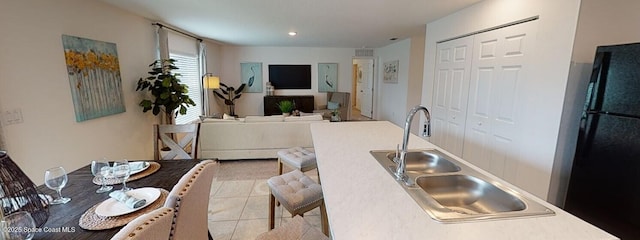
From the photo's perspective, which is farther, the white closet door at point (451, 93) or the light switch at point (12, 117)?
the white closet door at point (451, 93)

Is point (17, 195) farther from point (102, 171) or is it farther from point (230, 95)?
point (230, 95)

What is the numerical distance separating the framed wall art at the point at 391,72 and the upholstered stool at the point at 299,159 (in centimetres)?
440

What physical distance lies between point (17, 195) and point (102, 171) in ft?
1.46

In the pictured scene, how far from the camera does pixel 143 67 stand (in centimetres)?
363

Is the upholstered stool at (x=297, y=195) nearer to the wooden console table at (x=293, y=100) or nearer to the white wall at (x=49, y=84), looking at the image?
the white wall at (x=49, y=84)

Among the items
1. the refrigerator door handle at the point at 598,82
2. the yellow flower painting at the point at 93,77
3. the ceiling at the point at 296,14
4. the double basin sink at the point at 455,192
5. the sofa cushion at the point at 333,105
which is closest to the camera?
the double basin sink at the point at 455,192

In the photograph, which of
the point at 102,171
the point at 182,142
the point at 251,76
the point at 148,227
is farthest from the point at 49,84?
the point at 251,76

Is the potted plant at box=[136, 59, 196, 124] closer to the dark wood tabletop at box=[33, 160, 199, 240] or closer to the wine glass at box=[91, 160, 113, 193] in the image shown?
the dark wood tabletop at box=[33, 160, 199, 240]

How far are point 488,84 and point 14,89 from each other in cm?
408

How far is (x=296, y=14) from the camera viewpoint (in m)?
3.32

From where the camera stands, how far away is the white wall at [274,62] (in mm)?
7121

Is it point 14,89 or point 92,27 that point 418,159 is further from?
point 92,27

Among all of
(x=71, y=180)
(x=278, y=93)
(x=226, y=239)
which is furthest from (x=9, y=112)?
→ (x=278, y=93)

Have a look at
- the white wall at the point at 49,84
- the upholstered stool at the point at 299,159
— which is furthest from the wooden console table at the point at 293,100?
the upholstered stool at the point at 299,159
